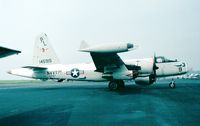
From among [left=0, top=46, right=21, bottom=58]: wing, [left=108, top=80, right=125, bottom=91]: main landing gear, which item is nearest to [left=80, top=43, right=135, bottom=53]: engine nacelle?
[left=108, top=80, right=125, bottom=91]: main landing gear

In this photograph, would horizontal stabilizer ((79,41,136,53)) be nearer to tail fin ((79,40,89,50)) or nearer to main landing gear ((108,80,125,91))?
tail fin ((79,40,89,50))

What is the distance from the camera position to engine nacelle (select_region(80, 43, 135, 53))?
18438 mm

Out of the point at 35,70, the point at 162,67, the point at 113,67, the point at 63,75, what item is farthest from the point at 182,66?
the point at 35,70

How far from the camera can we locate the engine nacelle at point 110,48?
18.4m

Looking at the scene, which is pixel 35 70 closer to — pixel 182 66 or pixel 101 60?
pixel 101 60

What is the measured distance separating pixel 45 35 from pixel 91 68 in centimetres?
833

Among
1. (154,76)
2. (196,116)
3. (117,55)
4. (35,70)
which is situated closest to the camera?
(196,116)

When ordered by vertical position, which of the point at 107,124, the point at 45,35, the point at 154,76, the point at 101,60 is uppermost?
the point at 45,35

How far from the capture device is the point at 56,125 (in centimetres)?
807

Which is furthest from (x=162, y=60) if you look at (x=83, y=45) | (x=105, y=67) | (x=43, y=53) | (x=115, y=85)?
(x=43, y=53)

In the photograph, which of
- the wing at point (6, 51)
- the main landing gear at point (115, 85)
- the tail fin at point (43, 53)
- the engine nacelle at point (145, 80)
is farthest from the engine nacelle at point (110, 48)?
the wing at point (6, 51)

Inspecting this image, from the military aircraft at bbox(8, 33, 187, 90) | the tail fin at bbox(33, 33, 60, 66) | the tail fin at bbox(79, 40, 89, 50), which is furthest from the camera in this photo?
the tail fin at bbox(33, 33, 60, 66)

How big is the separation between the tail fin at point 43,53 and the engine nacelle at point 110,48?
379 inches

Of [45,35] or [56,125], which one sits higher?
[45,35]
